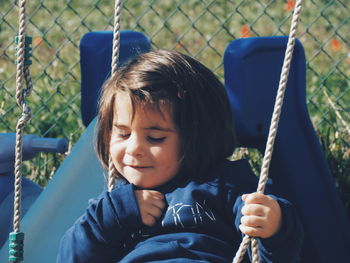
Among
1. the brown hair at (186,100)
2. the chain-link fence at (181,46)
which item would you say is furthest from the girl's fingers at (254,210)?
the chain-link fence at (181,46)

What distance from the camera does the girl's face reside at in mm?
2004

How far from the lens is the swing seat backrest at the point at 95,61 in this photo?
275 cm

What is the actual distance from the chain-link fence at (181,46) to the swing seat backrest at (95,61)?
0.56 m

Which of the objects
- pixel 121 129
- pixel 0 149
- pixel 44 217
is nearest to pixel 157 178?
pixel 121 129

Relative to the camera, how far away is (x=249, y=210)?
1.83 meters

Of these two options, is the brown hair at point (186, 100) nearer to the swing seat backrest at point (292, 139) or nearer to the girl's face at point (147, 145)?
the girl's face at point (147, 145)

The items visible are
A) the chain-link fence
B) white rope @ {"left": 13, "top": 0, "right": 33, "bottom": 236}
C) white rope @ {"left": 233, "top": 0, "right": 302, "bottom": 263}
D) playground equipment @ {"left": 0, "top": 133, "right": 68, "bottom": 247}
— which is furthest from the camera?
the chain-link fence

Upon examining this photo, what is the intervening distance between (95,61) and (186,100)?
799mm

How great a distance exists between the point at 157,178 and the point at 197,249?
0.68ft

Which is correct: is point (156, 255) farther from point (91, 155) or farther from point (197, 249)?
point (91, 155)

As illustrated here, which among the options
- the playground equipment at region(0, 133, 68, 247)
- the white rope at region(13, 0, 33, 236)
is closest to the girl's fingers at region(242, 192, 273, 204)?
the white rope at region(13, 0, 33, 236)

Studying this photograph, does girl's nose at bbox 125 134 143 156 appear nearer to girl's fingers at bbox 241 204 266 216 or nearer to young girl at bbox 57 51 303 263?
young girl at bbox 57 51 303 263

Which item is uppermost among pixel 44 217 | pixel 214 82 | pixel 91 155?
pixel 214 82

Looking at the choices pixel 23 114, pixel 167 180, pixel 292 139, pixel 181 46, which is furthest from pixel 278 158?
pixel 181 46
